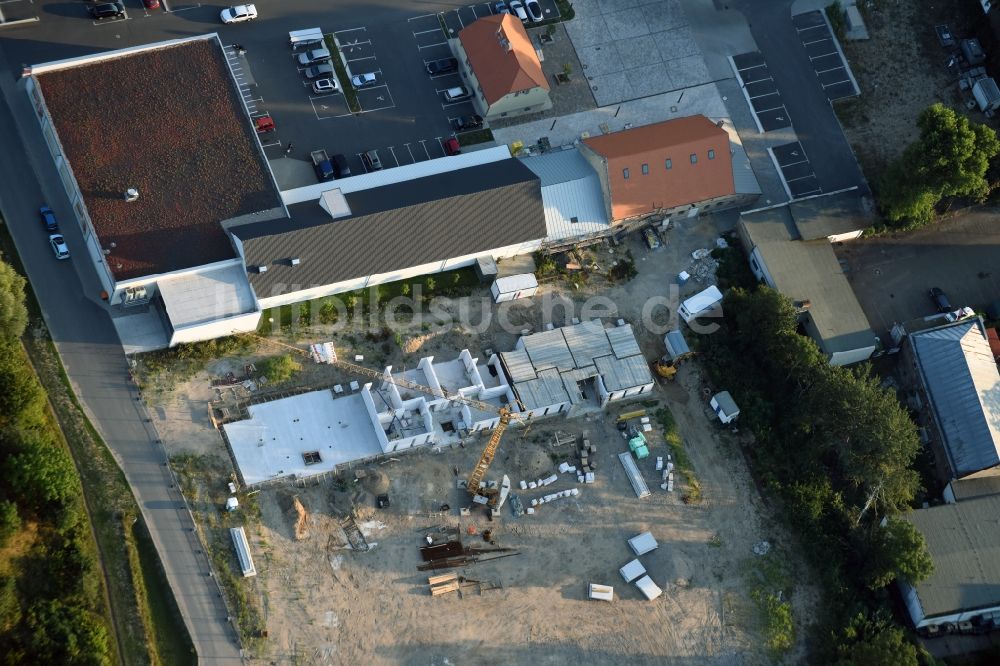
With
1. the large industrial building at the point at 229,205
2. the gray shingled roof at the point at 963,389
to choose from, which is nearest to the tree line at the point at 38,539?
the large industrial building at the point at 229,205

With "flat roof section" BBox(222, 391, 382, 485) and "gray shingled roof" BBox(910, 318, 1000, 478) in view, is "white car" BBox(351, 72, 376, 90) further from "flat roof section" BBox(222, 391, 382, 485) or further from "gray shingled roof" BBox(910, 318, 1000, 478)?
"gray shingled roof" BBox(910, 318, 1000, 478)

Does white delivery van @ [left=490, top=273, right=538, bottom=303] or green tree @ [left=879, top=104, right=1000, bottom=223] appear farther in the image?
green tree @ [left=879, top=104, right=1000, bottom=223]

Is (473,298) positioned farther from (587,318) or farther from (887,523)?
(887,523)

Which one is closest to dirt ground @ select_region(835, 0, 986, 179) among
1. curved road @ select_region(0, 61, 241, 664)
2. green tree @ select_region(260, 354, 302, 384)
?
green tree @ select_region(260, 354, 302, 384)

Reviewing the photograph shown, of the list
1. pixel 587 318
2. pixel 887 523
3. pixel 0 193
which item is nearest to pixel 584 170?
pixel 587 318

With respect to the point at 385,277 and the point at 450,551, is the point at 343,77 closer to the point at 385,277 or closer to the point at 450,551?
the point at 385,277
